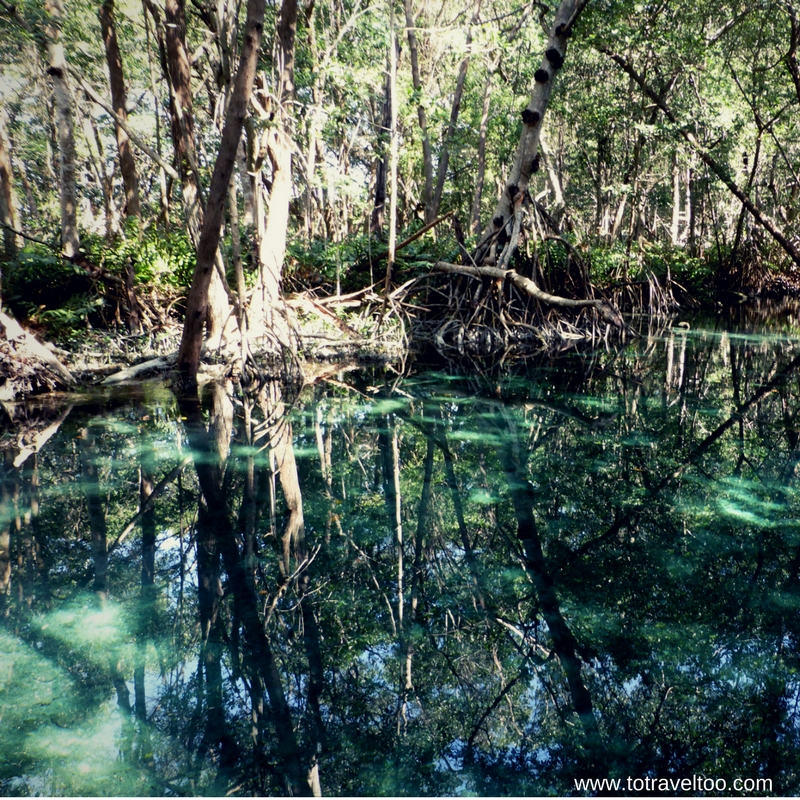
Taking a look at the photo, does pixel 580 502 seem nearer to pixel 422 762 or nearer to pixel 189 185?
pixel 422 762

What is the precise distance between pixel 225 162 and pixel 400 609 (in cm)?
588

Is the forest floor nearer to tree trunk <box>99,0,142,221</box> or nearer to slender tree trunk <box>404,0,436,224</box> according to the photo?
tree trunk <box>99,0,142,221</box>

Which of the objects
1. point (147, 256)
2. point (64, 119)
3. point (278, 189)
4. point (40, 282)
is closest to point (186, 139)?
point (278, 189)

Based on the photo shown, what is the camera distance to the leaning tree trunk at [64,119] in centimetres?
885

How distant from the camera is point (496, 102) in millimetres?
17859

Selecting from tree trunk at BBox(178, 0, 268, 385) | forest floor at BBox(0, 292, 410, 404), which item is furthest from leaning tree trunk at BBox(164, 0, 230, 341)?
tree trunk at BBox(178, 0, 268, 385)

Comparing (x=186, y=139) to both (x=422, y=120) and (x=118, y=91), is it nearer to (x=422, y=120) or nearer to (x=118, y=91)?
(x=118, y=91)

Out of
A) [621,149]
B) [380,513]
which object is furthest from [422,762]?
[621,149]

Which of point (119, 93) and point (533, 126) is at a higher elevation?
point (119, 93)

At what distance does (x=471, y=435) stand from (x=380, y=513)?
6.65ft

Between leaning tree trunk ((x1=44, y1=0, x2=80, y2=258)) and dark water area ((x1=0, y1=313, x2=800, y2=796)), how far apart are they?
4938mm

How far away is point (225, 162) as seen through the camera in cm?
766

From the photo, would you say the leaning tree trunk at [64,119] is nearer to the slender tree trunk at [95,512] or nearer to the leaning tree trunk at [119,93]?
the leaning tree trunk at [119,93]

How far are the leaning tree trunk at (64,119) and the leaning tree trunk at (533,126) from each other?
6750mm
